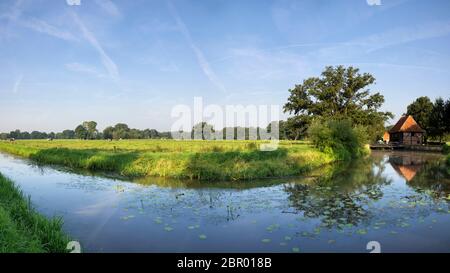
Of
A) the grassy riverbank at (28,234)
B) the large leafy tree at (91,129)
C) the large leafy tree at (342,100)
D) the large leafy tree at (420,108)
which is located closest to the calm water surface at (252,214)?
the grassy riverbank at (28,234)

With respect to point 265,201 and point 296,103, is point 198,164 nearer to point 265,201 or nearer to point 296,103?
point 265,201

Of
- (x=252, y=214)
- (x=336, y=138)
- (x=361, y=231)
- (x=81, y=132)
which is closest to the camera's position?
(x=361, y=231)

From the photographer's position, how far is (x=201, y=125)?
98562mm

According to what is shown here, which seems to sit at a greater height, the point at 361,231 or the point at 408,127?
the point at 408,127

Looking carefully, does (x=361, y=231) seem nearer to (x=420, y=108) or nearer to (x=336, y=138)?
(x=336, y=138)

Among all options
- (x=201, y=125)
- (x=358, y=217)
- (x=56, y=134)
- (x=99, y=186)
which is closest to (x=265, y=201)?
(x=358, y=217)

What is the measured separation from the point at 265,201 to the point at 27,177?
15296 millimetres

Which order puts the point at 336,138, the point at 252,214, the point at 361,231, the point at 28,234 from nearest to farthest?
the point at 28,234, the point at 361,231, the point at 252,214, the point at 336,138

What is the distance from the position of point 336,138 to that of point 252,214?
22.4 meters

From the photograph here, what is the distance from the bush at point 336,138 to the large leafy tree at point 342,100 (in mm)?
12764

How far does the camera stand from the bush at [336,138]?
1134 inches

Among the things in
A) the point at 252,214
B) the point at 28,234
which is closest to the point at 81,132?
the point at 252,214

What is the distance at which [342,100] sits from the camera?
48.2 meters

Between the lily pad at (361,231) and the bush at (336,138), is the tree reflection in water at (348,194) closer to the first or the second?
the lily pad at (361,231)
